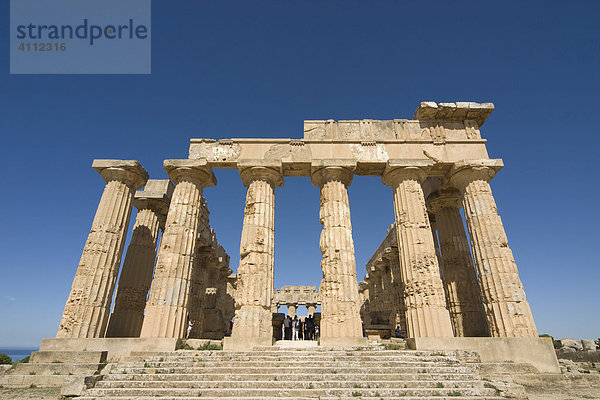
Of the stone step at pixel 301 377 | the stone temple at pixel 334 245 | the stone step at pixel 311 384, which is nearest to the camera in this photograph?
the stone step at pixel 311 384

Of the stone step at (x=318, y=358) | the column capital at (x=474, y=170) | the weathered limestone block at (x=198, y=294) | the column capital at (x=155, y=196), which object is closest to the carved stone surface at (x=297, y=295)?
the weathered limestone block at (x=198, y=294)

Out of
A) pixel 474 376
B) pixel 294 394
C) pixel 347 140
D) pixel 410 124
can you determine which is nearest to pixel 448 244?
pixel 410 124

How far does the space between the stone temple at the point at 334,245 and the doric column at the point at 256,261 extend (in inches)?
2.2

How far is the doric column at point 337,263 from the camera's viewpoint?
12.8m

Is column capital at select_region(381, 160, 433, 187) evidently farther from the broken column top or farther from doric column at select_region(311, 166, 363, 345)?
the broken column top

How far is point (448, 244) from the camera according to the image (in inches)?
712

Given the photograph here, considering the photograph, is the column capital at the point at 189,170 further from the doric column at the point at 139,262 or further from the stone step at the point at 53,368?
the stone step at the point at 53,368

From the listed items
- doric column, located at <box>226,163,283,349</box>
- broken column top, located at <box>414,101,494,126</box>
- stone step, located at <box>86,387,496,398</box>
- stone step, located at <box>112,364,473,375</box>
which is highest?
broken column top, located at <box>414,101,494,126</box>

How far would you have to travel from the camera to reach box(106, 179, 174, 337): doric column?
17.4 metres

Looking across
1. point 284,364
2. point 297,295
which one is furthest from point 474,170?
point 297,295

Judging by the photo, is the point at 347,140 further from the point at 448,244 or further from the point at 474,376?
the point at 474,376

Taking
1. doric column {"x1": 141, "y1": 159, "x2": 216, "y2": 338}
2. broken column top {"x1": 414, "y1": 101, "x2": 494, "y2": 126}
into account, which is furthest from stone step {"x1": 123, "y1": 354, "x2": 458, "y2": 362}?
broken column top {"x1": 414, "y1": 101, "x2": 494, "y2": 126}

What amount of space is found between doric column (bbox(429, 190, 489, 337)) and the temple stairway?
268 inches

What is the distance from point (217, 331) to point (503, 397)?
2074 cm
